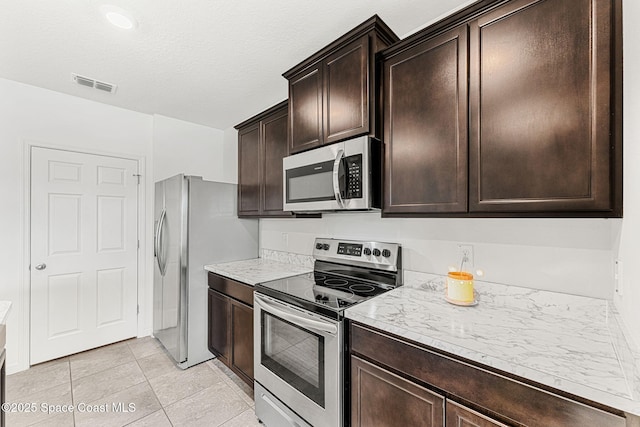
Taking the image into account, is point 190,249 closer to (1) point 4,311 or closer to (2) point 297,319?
(1) point 4,311

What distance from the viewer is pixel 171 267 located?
265 cm

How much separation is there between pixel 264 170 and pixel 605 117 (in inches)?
86.0

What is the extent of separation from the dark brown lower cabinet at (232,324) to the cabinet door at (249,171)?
70cm

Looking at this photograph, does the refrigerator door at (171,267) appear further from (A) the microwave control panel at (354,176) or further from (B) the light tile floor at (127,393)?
(A) the microwave control panel at (354,176)

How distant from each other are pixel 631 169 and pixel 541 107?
376mm

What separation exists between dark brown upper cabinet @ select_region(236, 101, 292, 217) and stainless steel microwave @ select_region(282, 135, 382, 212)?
54 centimetres

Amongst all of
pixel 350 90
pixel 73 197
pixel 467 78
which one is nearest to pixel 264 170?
pixel 350 90

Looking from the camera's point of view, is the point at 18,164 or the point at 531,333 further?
the point at 18,164

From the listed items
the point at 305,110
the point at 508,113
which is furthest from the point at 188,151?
the point at 508,113

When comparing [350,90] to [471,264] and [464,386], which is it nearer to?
[471,264]

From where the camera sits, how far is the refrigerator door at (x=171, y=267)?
2.49 metres


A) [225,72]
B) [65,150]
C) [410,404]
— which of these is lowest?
[410,404]

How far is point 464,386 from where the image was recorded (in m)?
0.98

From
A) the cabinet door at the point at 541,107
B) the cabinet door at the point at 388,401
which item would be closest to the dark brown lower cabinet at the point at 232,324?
the cabinet door at the point at 388,401
